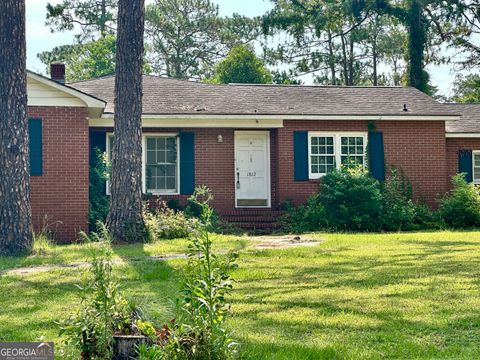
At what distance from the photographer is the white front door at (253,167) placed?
2027 cm

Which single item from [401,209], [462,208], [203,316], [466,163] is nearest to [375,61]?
[466,163]

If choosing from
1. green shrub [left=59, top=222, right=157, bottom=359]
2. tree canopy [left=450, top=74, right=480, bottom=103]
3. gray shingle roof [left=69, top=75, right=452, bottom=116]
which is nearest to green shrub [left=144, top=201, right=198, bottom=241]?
gray shingle roof [left=69, top=75, right=452, bottom=116]

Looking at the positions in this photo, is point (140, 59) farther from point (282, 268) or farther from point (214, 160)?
point (282, 268)

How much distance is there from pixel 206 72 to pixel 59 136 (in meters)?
30.0

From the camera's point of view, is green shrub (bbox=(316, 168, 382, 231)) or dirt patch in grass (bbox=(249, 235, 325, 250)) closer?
dirt patch in grass (bbox=(249, 235, 325, 250))

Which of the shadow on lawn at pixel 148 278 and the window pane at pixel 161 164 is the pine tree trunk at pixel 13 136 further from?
the window pane at pixel 161 164

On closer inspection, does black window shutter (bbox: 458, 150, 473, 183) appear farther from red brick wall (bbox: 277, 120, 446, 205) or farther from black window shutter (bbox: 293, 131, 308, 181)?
black window shutter (bbox: 293, 131, 308, 181)

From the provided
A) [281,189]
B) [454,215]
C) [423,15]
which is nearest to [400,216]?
[454,215]

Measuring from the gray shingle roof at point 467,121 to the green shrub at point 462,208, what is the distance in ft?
9.35

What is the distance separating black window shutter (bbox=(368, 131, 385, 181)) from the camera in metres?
20.4

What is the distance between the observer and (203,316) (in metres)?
4.60

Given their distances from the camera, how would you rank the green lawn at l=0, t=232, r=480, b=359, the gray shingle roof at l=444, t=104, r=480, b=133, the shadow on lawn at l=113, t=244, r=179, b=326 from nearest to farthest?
the green lawn at l=0, t=232, r=480, b=359 → the shadow on lawn at l=113, t=244, r=179, b=326 → the gray shingle roof at l=444, t=104, r=480, b=133

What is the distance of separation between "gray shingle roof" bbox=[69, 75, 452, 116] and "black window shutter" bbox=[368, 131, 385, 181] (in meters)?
0.74

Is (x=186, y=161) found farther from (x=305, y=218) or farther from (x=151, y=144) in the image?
(x=305, y=218)
